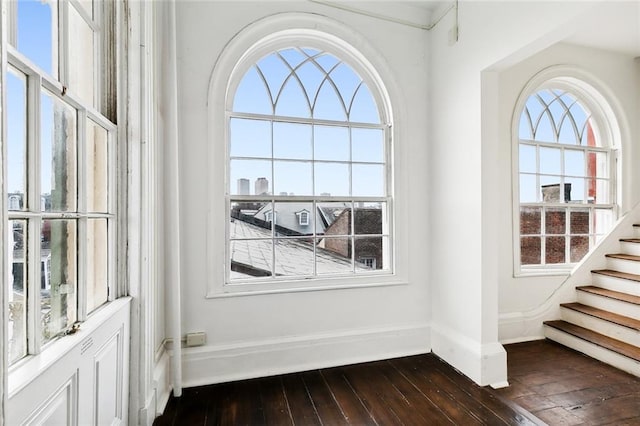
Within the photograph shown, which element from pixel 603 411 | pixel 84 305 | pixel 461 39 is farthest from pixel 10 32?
pixel 603 411

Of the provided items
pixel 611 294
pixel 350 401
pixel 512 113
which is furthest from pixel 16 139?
pixel 611 294

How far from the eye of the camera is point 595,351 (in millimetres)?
2533

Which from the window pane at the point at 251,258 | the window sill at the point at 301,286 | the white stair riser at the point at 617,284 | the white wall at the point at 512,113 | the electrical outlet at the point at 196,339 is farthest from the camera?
the white wall at the point at 512,113

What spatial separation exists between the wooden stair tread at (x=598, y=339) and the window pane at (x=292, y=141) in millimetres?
2786

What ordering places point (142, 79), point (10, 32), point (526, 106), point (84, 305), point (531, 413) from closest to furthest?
1. point (10, 32)
2. point (84, 305)
3. point (142, 79)
4. point (531, 413)
5. point (526, 106)

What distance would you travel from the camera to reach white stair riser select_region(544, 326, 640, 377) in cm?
228

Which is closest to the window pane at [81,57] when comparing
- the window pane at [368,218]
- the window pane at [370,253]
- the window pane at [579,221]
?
the window pane at [368,218]

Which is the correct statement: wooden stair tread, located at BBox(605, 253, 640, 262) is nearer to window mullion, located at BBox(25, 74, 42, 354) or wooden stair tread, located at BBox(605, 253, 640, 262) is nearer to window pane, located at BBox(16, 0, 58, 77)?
window mullion, located at BBox(25, 74, 42, 354)

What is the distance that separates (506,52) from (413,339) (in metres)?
2.23

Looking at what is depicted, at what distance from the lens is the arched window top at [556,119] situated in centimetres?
311

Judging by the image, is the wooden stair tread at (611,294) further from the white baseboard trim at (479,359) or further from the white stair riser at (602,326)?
the white baseboard trim at (479,359)

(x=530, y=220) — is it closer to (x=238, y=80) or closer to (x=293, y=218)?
(x=293, y=218)

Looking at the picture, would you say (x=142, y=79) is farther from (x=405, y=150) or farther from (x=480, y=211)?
(x=480, y=211)

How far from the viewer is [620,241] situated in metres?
3.23
